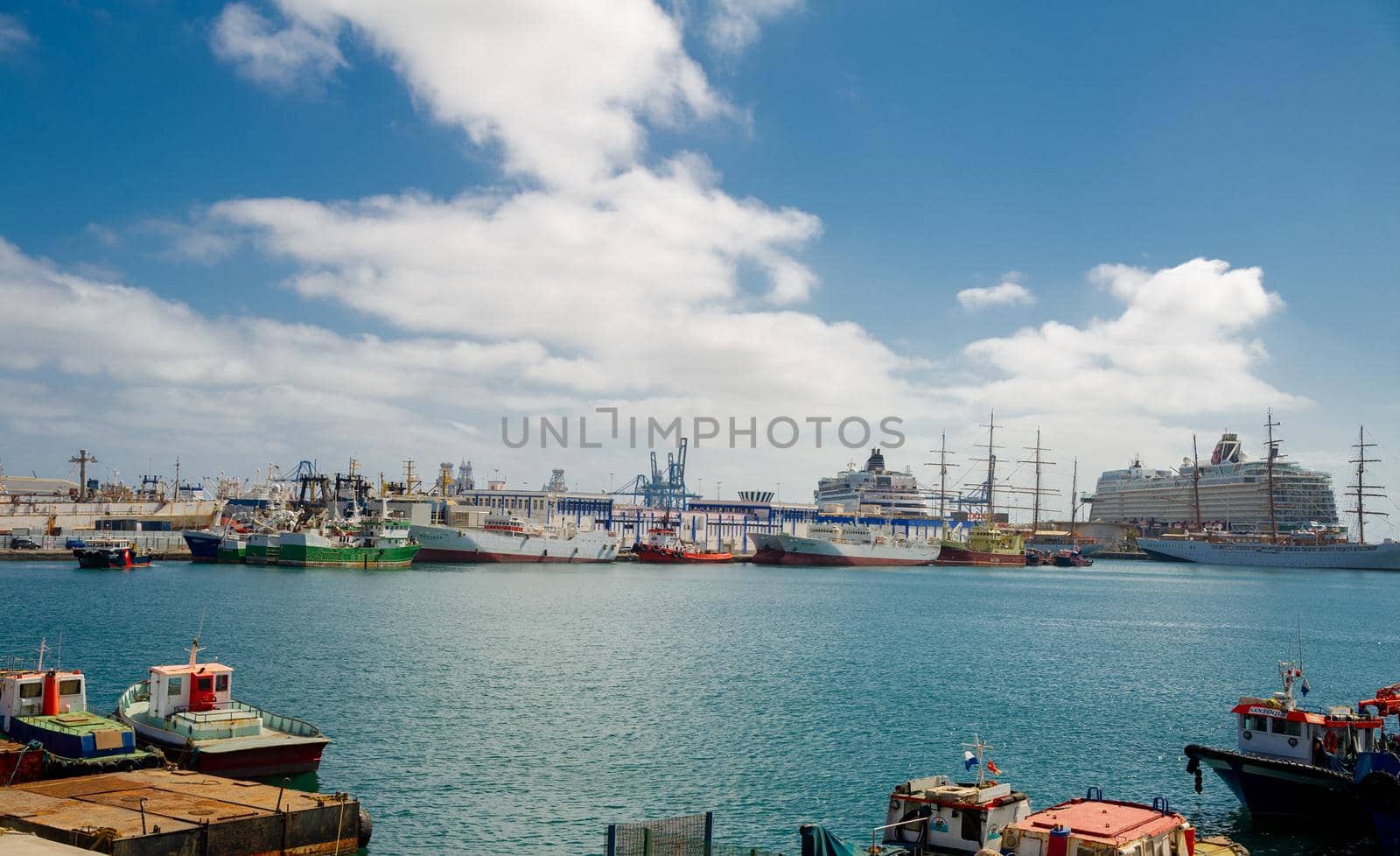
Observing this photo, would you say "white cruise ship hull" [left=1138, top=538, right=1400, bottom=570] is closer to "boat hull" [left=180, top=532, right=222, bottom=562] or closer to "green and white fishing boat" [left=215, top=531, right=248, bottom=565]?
"green and white fishing boat" [left=215, top=531, right=248, bottom=565]

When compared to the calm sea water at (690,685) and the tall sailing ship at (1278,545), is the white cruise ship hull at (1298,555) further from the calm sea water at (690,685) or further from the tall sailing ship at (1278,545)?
the calm sea water at (690,685)

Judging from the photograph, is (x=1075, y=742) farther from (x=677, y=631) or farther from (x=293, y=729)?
(x=677, y=631)

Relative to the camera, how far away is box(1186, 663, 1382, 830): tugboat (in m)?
22.6

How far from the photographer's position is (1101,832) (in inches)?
629

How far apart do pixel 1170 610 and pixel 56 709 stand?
80979 millimetres

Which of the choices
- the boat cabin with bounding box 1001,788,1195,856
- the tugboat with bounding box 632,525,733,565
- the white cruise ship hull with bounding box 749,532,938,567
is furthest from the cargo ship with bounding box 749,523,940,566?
the boat cabin with bounding box 1001,788,1195,856

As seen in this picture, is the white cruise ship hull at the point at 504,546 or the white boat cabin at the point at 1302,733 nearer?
the white boat cabin at the point at 1302,733

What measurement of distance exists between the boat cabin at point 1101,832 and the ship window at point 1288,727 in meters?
7.67

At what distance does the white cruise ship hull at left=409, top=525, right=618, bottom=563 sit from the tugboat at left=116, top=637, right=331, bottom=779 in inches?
3800

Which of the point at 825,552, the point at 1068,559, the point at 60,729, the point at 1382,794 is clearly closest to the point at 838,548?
the point at 825,552

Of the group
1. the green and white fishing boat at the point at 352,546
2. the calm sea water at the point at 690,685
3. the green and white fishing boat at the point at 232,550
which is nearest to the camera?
the calm sea water at the point at 690,685

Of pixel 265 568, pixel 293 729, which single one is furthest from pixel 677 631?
pixel 265 568

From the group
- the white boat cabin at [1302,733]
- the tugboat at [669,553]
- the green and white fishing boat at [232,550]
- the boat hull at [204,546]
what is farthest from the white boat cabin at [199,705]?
the tugboat at [669,553]

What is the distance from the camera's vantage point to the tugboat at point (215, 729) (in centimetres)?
2266
